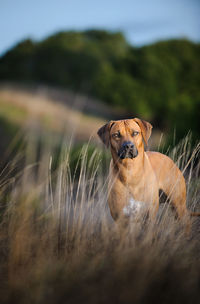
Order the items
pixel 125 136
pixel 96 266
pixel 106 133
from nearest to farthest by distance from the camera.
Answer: pixel 96 266
pixel 125 136
pixel 106 133

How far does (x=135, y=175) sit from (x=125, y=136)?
0.42 meters

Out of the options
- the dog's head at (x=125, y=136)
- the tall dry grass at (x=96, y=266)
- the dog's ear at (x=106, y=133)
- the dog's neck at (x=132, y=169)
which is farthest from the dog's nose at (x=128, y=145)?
the tall dry grass at (x=96, y=266)

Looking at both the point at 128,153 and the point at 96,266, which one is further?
the point at 128,153

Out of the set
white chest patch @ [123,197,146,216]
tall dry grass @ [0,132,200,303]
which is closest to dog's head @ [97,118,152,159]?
white chest patch @ [123,197,146,216]

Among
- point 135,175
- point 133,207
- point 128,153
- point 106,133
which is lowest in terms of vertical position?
point 133,207

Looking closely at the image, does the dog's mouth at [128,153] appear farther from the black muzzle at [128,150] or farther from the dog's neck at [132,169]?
the dog's neck at [132,169]

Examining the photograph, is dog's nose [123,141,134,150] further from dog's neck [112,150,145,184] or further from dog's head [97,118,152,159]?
dog's neck [112,150,145,184]

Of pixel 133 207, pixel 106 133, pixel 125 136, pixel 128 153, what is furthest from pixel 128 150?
pixel 133 207

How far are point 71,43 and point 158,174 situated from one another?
18.5 metres

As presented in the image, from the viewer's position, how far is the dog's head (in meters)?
3.07

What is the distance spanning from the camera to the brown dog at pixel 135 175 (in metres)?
3.11

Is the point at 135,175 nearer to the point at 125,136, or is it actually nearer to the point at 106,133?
the point at 125,136

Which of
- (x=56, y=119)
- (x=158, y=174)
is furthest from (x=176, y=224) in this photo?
(x=56, y=119)

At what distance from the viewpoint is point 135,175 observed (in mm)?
3246
